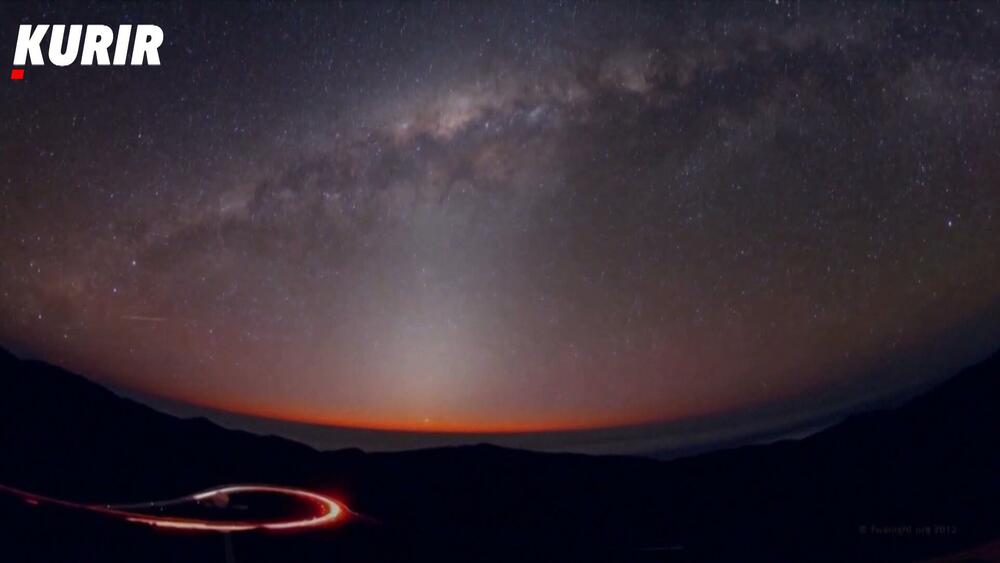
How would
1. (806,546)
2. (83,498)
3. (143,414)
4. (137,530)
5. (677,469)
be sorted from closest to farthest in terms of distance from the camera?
(137,530) → (806,546) → (83,498) → (677,469) → (143,414)

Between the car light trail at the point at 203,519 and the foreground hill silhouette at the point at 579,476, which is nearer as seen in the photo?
the car light trail at the point at 203,519

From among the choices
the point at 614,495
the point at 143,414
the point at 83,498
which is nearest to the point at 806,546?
the point at 614,495

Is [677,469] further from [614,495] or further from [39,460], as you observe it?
[39,460]

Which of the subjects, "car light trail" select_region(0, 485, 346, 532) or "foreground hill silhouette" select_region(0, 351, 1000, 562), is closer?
"car light trail" select_region(0, 485, 346, 532)

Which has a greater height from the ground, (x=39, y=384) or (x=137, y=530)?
(x=39, y=384)

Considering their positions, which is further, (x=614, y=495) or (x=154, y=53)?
(x=614, y=495)
